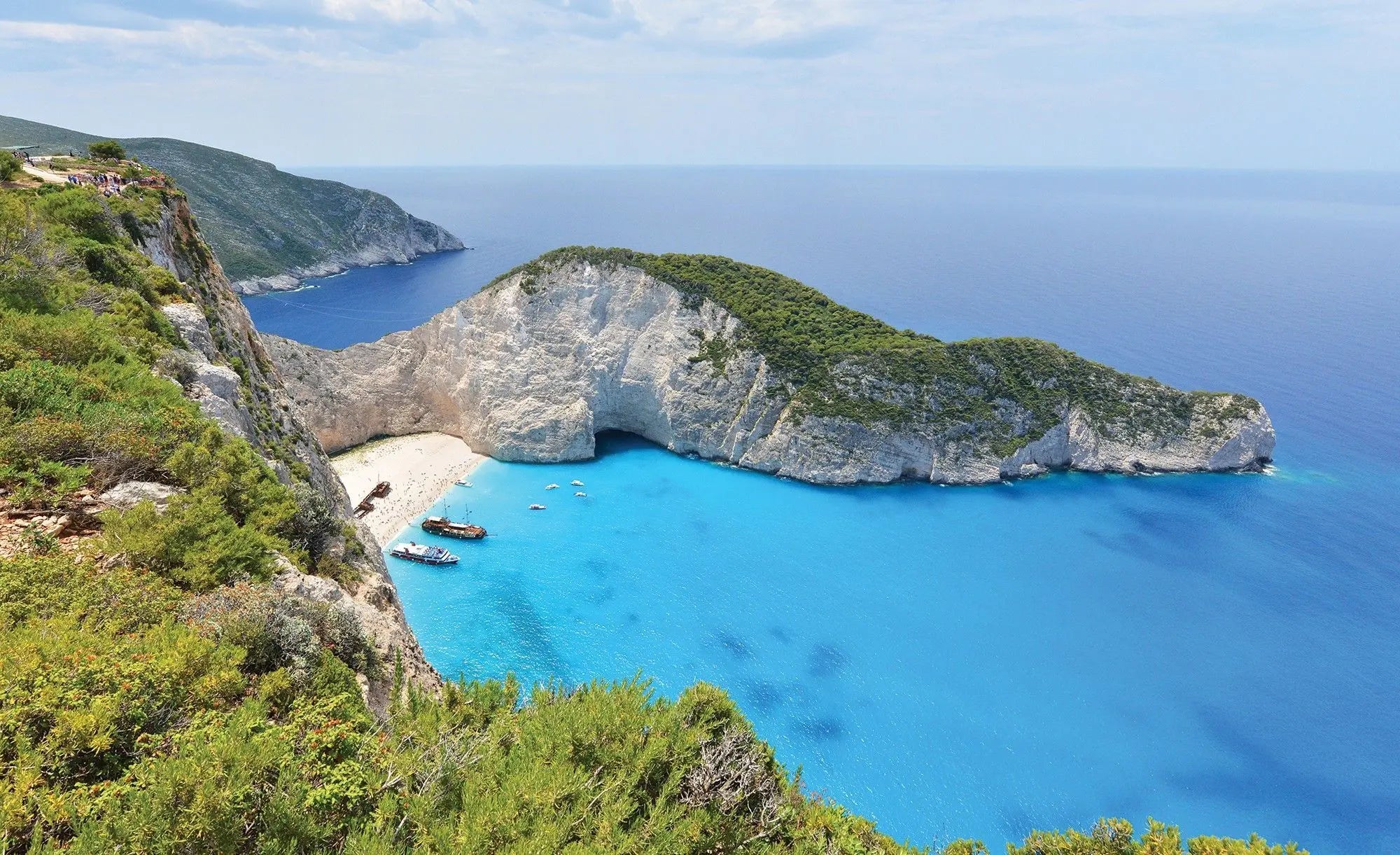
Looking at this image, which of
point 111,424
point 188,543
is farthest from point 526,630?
point 188,543

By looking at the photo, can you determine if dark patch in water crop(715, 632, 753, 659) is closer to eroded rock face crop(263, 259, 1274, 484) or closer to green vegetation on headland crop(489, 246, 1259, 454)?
eroded rock face crop(263, 259, 1274, 484)

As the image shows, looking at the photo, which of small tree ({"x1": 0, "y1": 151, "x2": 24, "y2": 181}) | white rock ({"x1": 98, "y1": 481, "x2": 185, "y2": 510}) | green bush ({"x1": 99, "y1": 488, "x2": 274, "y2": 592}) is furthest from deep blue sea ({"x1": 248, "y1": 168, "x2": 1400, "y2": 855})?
small tree ({"x1": 0, "y1": 151, "x2": 24, "y2": 181})

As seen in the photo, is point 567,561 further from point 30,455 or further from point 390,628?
point 30,455

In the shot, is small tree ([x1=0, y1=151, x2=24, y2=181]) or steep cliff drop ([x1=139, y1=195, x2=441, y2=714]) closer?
steep cliff drop ([x1=139, y1=195, x2=441, y2=714])

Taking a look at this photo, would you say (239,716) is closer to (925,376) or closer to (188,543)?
(188,543)

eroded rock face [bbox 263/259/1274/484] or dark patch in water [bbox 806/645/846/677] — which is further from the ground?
eroded rock face [bbox 263/259/1274/484]

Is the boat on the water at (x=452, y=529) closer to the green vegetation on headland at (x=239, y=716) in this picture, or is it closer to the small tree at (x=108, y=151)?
the small tree at (x=108, y=151)

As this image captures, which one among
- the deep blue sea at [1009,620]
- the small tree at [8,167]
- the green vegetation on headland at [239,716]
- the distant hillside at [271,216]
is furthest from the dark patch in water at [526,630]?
the distant hillside at [271,216]
